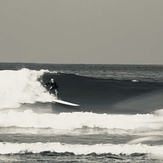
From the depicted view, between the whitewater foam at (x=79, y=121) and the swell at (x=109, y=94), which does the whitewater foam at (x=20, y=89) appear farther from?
the whitewater foam at (x=79, y=121)

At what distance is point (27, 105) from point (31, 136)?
16.5 feet

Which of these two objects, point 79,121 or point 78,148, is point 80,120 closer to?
point 79,121

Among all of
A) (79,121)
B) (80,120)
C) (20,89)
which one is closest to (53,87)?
(20,89)

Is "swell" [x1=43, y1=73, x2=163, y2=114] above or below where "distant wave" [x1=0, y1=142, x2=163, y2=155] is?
above

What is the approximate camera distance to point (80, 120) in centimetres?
1945

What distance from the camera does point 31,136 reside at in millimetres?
16891

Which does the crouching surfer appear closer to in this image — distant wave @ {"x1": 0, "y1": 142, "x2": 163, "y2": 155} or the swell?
the swell

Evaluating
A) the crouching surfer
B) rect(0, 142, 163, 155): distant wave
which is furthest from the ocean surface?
the crouching surfer

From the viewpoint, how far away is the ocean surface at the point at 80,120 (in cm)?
1430

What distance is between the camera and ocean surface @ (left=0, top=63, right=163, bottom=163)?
46.9 feet

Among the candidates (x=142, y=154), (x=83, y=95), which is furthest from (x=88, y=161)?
(x=83, y=95)

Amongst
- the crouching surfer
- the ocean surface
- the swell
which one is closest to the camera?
the ocean surface

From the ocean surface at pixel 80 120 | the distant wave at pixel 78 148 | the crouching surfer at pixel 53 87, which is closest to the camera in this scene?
the ocean surface at pixel 80 120

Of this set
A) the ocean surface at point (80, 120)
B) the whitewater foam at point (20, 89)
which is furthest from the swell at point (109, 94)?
the whitewater foam at point (20, 89)
